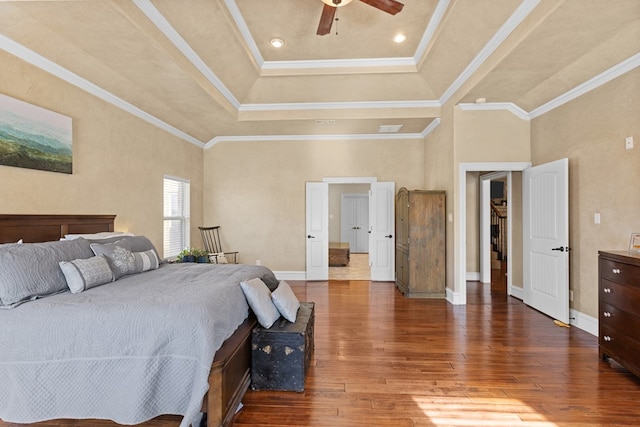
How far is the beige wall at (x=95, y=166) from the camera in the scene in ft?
9.23

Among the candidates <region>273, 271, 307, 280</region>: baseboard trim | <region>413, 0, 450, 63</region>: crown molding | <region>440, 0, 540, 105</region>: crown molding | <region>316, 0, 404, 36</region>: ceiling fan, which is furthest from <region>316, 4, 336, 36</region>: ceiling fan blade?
<region>273, 271, 307, 280</region>: baseboard trim

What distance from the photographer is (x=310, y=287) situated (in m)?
5.78

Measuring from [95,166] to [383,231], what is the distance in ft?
15.4

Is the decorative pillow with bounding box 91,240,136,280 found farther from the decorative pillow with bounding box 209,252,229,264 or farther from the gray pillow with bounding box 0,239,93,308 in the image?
the decorative pillow with bounding box 209,252,229,264

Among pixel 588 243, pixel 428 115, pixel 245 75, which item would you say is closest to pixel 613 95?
pixel 588 243

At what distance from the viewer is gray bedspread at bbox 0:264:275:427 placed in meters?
1.74

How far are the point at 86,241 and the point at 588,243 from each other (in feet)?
17.2

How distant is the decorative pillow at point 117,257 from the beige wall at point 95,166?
736 mm

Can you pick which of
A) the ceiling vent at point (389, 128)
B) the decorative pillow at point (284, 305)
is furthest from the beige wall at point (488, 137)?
the decorative pillow at point (284, 305)

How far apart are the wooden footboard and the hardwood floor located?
159 millimetres

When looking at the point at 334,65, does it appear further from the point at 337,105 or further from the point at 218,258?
the point at 218,258

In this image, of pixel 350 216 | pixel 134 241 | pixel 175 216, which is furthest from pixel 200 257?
pixel 350 216

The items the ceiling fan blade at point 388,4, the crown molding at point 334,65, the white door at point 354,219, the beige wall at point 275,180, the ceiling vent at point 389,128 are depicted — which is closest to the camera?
the ceiling fan blade at point 388,4

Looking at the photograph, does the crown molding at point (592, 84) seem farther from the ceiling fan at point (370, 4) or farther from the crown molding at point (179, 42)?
the crown molding at point (179, 42)
